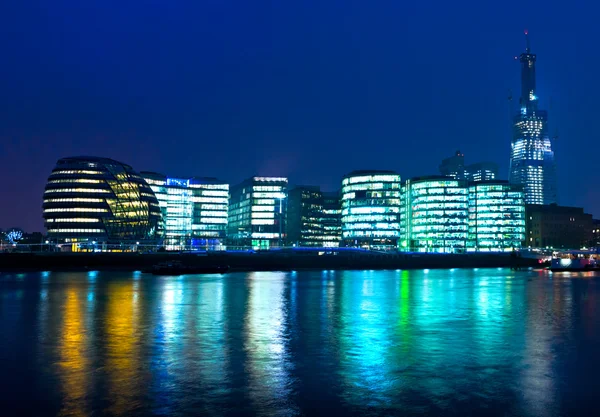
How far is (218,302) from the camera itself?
49.4m

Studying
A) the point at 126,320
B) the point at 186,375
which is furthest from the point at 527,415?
the point at 126,320

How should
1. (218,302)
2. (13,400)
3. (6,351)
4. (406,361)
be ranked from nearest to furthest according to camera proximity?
1. (13,400)
2. (406,361)
3. (6,351)
4. (218,302)

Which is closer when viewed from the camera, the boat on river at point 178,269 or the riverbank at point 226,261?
the boat on river at point 178,269

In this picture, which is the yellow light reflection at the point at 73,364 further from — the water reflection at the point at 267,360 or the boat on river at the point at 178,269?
the boat on river at the point at 178,269

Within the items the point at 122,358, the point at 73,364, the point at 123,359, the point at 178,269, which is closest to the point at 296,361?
the point at 123,359

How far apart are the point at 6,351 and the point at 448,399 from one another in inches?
755

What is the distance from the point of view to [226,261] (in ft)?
557

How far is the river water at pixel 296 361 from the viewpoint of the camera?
16672mm

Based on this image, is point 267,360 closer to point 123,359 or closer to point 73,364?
point 123,359

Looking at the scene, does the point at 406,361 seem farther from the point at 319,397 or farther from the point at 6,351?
the point at 6,351

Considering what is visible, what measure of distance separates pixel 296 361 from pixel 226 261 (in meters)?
148

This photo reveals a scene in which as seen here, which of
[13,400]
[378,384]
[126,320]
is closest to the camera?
[13,400]

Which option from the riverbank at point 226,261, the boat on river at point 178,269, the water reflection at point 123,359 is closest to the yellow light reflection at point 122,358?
the water reflection at point 123,359

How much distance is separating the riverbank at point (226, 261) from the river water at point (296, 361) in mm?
114432
